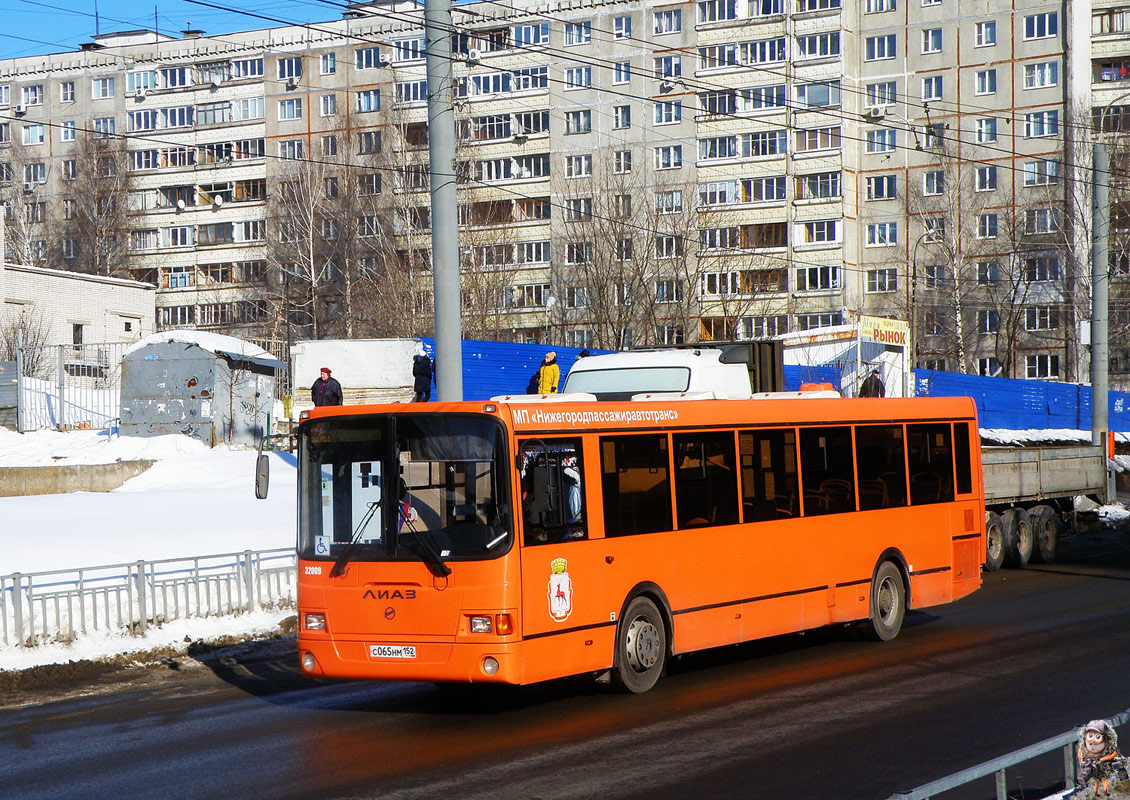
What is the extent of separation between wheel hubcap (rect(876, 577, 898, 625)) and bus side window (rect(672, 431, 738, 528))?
285 cm

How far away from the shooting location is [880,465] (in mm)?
14203

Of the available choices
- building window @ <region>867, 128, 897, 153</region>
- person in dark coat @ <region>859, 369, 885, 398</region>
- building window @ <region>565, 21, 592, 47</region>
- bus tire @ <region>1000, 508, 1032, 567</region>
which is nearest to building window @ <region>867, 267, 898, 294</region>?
building window @ <region>867, 128, 897, 153</region>

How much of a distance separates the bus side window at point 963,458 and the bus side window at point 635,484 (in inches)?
221

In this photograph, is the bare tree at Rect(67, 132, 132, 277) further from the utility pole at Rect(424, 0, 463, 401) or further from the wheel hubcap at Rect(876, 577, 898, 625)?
the wheel hubcap at Rect(876, 577, 898, 625)

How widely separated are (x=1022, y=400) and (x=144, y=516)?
107 ft

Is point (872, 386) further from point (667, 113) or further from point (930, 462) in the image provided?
point (667, 113)

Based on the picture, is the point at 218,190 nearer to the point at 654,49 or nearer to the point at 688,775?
the point at 654,49

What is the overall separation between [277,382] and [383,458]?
2437 cm

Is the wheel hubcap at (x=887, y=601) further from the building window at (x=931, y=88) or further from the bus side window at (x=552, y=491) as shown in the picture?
the building window at (x=931, y=88)

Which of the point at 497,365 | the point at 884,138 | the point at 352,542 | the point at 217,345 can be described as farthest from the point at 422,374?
the point at 884,138

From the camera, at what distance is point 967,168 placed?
235 feet

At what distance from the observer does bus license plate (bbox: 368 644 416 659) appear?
32.3 ft

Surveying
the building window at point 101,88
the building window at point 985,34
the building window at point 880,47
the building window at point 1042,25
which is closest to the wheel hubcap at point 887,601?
the building window at point 1042,25

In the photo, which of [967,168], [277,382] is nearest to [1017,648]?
[277,382]
